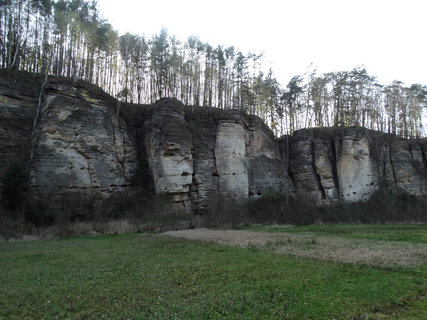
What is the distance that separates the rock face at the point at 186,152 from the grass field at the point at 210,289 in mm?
16681

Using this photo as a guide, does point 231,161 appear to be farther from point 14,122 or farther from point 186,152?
point 14,122

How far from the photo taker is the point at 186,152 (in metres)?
30.5

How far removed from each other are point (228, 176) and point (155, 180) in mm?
8695

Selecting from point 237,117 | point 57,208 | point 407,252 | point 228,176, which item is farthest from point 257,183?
point 407,252

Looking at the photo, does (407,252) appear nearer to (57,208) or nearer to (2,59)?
(57,208)

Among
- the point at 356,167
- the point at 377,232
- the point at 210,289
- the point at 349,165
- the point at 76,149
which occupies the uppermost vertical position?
the point at 349,165

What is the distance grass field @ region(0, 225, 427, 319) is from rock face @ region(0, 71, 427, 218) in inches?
657

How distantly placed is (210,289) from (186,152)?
2465 cm

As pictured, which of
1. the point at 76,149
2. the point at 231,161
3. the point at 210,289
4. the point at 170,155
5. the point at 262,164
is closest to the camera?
the point at 210,289

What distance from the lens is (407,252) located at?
1103 cm

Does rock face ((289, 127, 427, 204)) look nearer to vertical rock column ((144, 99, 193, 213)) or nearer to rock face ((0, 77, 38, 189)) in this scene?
vertical rock column ((144, 99, 193, 213))

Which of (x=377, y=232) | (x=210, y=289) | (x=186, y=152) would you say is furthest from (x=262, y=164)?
(x=210, y=289)

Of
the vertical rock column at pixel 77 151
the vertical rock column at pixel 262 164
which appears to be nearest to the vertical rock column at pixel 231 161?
the vertical rock column at pixel 262 164

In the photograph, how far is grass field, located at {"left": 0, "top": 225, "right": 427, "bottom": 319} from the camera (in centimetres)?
503
